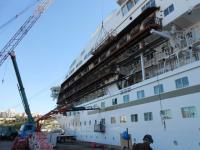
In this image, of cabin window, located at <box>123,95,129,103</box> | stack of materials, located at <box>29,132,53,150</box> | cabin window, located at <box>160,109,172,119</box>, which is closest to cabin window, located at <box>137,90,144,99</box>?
cabin window, located at <box>123,95,129,103</box>

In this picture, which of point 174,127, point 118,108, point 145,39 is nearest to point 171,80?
point 174,127

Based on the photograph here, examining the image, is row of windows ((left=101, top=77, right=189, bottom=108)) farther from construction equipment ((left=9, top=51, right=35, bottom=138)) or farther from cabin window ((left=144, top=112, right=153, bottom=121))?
construction equipment ((left=9, top=51, right=35, bottom=138))

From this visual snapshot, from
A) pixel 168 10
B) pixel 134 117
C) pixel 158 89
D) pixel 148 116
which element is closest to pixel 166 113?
pixel 158 89

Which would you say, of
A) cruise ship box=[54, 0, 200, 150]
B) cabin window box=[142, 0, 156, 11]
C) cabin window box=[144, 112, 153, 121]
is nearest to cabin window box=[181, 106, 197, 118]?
cruise ship box=[54, 0, 200, 150]

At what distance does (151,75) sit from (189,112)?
7937mm

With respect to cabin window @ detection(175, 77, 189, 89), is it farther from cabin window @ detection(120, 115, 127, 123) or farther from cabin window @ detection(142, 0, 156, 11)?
cabin window @ detection(142, 0, 156, 11)

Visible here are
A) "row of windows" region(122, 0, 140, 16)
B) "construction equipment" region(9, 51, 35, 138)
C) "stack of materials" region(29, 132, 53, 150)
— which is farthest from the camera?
"construction equipment" region(9, 51, 35, 138)

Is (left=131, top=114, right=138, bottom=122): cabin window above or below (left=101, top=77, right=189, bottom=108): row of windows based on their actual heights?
below

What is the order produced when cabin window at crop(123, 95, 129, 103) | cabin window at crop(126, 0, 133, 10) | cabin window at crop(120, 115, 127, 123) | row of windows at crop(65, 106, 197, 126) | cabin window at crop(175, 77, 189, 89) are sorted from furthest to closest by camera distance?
cabin window at crop(126, 0, 133, 10)
cabin window at crop(120, 115, 127, 123)
cabin window at crop(123, 95, 129, 103)
cabin window at crop(175, 77, 189, 89)
row of windows at crop(65, 106, 197, 126)

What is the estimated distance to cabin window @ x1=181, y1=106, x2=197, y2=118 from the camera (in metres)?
16.6

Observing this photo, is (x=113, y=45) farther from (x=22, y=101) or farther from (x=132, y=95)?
(x=22, y=101)

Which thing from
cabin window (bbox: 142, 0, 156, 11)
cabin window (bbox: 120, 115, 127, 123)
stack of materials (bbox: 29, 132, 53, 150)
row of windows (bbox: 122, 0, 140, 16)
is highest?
row of windows (bbox: 122, 0, 140, 16)

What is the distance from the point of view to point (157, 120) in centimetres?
2011

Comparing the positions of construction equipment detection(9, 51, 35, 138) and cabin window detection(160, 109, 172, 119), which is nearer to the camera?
cabin window detection(160, 109, 172, 119)
